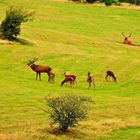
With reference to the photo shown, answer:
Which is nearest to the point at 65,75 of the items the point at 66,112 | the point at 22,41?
the point at 66,112

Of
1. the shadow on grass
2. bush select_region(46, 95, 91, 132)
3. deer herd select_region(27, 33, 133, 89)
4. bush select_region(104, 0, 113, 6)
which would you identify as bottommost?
the shadow on grass

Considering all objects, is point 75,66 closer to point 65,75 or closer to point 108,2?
point 65,75

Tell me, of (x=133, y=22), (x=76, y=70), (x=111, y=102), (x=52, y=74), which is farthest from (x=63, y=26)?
(x=111, y=102)

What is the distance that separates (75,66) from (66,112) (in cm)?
2062

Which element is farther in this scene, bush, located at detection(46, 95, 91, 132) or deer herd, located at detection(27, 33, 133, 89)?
deer herd, located at detection(27, 33, 133, 89)

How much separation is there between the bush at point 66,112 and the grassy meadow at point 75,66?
63cm

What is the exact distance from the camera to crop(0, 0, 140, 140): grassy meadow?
3469 cm

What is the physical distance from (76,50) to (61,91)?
65.0ft

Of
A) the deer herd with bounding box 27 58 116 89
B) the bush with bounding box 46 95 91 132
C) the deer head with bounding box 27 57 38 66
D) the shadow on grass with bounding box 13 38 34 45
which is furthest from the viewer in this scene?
the shadow on grass with bounding box 13 38 34 45

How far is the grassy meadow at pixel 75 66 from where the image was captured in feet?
114

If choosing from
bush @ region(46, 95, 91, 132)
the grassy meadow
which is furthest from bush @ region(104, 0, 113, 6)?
bush @ region(46, 95, 91, 132)

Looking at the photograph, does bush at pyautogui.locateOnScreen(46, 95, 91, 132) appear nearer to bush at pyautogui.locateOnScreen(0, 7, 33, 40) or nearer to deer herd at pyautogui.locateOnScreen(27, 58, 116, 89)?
deer herd at pyautogui.locateOnScreen(27, 58, 116, 89)

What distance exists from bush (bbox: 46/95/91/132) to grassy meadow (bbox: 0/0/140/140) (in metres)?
0.63

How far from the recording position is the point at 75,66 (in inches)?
2126
